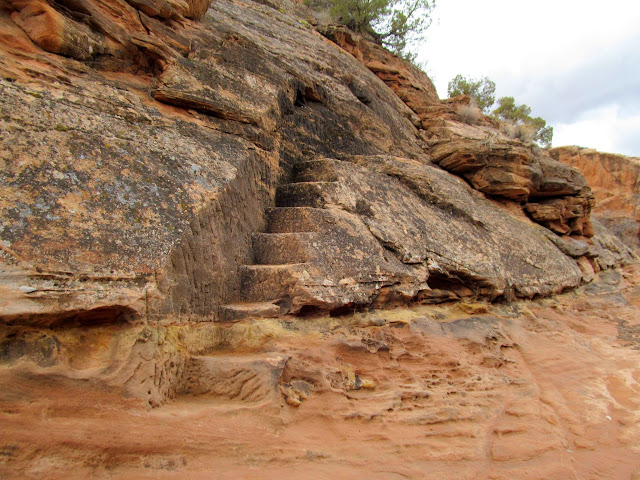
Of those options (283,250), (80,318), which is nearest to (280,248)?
(283,250)

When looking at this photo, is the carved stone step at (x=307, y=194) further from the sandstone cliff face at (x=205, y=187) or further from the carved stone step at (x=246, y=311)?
the carved stone step at (x=246, y=311)

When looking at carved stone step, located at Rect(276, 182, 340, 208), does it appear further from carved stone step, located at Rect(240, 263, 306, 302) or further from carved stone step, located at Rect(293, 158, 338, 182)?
carved stone step, located at Rect(240, 263, 306, 302)

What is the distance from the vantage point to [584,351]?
502 centimetres

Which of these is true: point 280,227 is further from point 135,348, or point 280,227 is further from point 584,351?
point 584,351

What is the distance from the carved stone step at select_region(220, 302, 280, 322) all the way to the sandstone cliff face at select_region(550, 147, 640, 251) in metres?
17.5

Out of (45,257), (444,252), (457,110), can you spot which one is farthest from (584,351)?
(457,110)

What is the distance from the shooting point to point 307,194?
4598 mm

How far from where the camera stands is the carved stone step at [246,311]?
10.5ft

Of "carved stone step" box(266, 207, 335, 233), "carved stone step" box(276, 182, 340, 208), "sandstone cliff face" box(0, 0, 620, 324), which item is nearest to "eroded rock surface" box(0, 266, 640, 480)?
"sandstone cliff face" box(0, 0, 620, 324)

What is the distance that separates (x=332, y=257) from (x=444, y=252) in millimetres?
1896

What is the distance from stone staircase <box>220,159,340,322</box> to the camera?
3.40 metres

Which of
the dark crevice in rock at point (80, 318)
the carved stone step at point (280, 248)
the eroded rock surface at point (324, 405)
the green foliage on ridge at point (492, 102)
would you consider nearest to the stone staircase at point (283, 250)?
the carved stone step at point (280, 248)

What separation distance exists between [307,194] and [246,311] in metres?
1.88

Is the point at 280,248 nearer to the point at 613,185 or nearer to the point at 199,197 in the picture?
the point at 199,197
